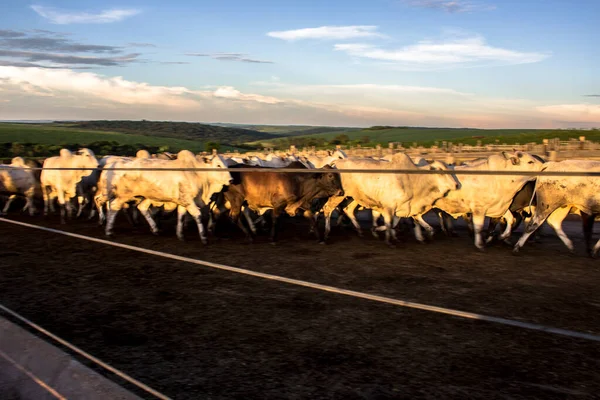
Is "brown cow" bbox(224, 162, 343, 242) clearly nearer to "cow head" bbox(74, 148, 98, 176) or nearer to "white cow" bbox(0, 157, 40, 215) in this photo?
"cow head" bbox(74, 148, 98, 176)

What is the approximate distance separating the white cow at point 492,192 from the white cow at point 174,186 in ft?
16.1

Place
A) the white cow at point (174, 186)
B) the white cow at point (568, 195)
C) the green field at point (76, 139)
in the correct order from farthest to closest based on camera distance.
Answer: the green field at point (76, 139) → the white cow at point (174, 186) → the white cow at point (568, 195)

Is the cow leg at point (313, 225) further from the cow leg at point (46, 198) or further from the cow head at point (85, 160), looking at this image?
the cow leg at point (46, 198)

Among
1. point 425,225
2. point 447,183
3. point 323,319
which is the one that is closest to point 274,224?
point 425,225

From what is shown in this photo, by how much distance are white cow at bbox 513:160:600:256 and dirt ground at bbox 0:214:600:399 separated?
549 mm

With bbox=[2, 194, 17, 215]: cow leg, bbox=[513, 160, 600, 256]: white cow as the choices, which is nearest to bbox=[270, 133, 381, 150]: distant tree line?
bbox=[2, 194, 17, 215]: cow leg

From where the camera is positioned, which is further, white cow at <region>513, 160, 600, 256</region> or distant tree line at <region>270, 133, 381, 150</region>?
distant tree line at <region>270, 133, 381, 150</region>

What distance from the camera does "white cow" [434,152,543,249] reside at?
11883mm

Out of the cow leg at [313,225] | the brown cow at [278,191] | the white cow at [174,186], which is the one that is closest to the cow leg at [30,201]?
the white cow at [174,186]

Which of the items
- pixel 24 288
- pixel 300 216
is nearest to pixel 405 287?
pixel 24 288

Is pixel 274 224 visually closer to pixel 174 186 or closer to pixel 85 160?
pixel 174 186

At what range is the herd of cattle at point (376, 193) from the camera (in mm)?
11133

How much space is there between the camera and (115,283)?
830 centimetres

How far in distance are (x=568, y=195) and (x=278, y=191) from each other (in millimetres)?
5769
